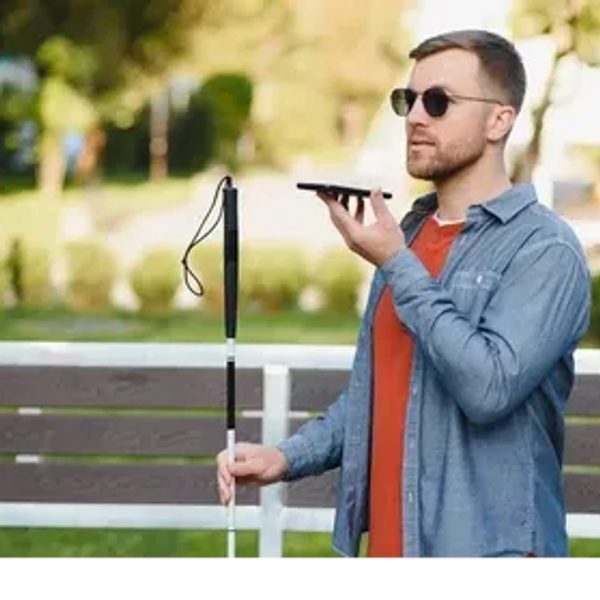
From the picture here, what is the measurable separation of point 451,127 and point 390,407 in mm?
483

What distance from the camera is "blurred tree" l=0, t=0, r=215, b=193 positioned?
84.4 feet

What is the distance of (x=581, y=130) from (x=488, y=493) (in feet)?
62.0

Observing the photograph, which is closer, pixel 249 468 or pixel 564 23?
pixel 249 468

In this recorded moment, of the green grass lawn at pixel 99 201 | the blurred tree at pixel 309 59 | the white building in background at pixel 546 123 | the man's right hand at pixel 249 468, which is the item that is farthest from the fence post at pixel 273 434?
the blurred tree at pixel 309 59

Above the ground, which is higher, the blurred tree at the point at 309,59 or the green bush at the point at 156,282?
the blurred tree at the point at 309,59

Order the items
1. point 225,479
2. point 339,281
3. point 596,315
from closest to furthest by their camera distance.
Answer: point 225,479, point 596,315, point 339,281

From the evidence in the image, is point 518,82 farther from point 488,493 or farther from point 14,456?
point 14,456

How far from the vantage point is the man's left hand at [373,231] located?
104 inches

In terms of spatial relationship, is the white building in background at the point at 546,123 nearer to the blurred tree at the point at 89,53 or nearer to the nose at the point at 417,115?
the blurred tree at the point at 89,53

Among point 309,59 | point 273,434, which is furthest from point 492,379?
point 309,59

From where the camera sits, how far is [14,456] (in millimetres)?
5648

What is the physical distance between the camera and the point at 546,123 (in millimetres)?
19984

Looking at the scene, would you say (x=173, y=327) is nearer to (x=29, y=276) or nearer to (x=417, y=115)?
(x=29, y=276)

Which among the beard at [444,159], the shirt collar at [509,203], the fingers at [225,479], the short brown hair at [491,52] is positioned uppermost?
the short brown hair at [491,52]
